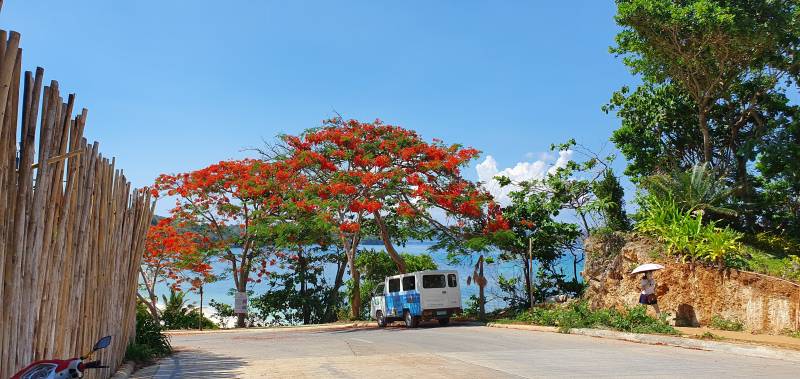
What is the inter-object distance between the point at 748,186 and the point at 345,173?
43.8 ft

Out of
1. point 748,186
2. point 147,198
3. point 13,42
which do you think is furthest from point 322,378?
point 748,186

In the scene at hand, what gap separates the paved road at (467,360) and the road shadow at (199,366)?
2cm

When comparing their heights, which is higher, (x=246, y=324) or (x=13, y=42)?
(x=13, y=42)

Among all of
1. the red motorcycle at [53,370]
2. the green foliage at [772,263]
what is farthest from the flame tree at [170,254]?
the red motorcycle at [53,370]

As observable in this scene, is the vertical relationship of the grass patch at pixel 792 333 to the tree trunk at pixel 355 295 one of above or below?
below

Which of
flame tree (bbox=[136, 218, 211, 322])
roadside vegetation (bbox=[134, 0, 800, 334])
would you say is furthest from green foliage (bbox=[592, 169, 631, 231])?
flame tree (bbox=[136, 218, 211, 322])

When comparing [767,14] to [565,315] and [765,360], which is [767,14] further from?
[765,360]

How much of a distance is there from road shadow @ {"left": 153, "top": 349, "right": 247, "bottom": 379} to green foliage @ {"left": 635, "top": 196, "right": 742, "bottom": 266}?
11755 millimetres

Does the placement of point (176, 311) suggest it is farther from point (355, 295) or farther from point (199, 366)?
point (199, 366)

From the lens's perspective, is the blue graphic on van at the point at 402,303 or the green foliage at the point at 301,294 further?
the green foliage at the point at 301,294

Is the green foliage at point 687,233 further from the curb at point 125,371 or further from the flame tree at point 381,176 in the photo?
the curb at point 125,371

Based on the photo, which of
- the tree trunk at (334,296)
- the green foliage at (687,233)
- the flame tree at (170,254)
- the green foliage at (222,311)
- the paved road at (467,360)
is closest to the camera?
the paved road at (467,360)

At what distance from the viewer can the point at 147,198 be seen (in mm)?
10633

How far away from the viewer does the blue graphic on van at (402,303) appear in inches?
892
